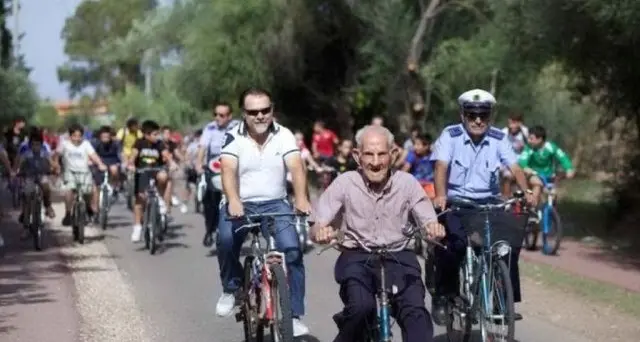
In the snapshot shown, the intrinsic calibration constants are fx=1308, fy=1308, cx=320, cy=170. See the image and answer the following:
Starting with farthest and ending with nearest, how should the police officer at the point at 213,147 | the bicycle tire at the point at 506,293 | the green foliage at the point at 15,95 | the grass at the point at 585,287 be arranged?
the green foliage at the point at 15,95 → the police officer at the point at 213,147 → the grass at the point at 585,287 → the bicycle tire at the point at 506,293

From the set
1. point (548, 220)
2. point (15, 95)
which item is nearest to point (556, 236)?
point (548, 220)

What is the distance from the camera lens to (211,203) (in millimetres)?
16641

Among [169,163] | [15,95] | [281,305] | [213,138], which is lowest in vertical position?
[281,305]

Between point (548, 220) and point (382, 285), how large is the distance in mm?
9933

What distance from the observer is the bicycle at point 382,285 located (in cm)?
747

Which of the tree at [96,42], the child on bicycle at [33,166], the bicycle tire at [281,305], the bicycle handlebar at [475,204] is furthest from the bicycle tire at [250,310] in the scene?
the tree at [96,42]

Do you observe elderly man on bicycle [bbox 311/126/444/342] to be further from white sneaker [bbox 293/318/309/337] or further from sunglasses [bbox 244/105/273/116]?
white sneaker [bbox 293/318/309/337]

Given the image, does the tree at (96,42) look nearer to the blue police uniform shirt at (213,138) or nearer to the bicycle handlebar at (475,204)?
the blue police uniform shirt at (213,138)

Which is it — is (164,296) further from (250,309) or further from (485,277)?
(485,277)

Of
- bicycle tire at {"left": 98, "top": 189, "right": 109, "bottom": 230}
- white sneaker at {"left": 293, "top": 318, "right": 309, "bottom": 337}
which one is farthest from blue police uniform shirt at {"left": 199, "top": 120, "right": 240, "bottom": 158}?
white sneaker at {"left": 293, "top": 318, "right": 309, "bottom": 337}

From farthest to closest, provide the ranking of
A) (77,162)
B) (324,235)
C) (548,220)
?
(77,162)
(548,220)
(324,235)

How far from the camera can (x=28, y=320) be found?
37.4 feet

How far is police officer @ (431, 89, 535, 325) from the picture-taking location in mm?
9289

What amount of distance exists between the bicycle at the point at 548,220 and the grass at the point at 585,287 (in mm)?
1193
